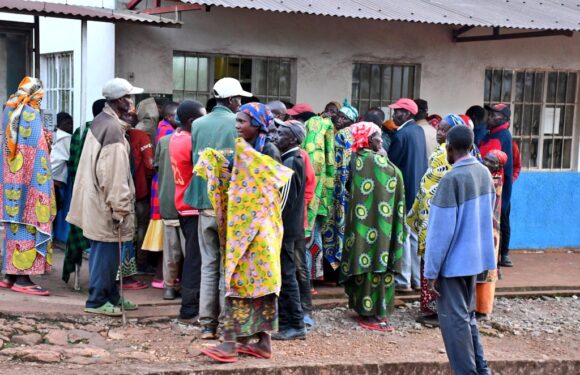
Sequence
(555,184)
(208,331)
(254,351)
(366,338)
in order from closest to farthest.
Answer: (254,351)
(208,331)
(366,338)
(555,184)

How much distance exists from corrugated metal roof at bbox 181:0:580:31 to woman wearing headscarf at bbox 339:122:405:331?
1.99m

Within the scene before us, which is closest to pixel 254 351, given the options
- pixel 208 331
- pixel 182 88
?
pixel 208 331

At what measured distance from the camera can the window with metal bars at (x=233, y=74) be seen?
924cm

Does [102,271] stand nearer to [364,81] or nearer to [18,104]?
[18,104]

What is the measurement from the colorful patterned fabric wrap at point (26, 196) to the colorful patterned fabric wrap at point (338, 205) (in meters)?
2.49

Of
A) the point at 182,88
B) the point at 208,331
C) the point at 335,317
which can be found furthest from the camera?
the point at 182,88

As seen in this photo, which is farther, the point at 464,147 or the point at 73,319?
the point at 73,319

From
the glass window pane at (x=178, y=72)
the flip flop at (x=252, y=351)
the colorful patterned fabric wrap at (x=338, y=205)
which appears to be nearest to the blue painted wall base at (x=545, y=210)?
the colorful patterned fabric wrap at (x=338, y=205)

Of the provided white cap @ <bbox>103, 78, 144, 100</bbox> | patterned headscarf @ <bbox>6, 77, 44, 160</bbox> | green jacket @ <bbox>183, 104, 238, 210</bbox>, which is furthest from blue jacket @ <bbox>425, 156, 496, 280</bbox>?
patterned headscarf @ <bbox>6, 77, 44, 160</bbox>

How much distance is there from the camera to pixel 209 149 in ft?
18.6

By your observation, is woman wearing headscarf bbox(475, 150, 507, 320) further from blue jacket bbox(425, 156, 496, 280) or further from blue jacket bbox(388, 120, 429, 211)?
blue jacket bbox(425, 156, 496, 280)

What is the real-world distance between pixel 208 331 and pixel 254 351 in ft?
1.83

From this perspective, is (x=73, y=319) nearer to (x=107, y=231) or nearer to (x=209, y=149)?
(x=107, y=231)

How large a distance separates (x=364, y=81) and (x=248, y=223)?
519 centimetres
